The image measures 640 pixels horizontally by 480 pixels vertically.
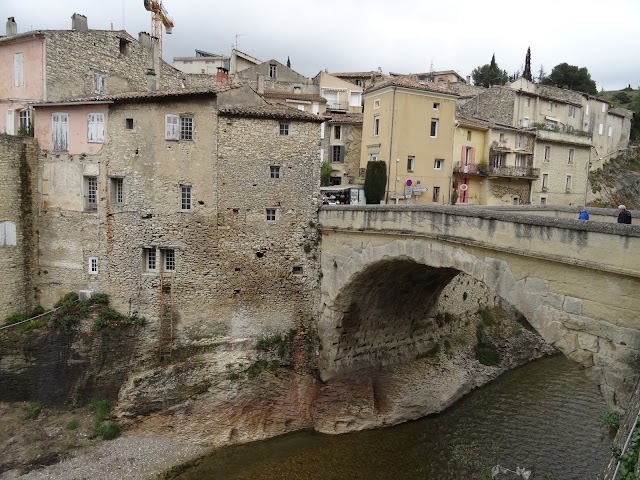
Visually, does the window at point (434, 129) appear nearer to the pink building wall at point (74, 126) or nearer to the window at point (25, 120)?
the pink building wall at point (74, 126)

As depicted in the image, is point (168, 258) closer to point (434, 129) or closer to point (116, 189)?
point (116, 189)

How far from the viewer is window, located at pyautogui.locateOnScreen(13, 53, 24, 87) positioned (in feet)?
72.8

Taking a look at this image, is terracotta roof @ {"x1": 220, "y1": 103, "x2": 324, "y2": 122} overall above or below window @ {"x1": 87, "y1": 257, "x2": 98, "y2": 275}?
above

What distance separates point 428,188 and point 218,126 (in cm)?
1681

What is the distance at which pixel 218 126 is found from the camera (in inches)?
748

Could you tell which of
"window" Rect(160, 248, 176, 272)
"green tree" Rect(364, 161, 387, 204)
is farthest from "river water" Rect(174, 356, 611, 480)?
"green tree" Rect(364, 161, 387, 204)

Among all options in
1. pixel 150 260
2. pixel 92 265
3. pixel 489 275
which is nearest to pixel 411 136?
pixel 150 260

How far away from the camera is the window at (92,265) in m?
20.5

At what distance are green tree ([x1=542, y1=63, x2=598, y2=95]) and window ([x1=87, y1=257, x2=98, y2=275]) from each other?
219 ft

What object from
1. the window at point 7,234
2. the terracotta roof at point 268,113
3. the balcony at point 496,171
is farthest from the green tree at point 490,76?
the window at point 7,234

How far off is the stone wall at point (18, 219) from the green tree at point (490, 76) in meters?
66.3

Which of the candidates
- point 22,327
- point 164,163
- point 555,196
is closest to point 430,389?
point 164,163

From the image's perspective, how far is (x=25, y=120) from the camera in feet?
73.2

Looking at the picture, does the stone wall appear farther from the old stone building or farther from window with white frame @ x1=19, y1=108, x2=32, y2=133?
window with white frame @ x1=19, y1=108, x2=32, y2=133
